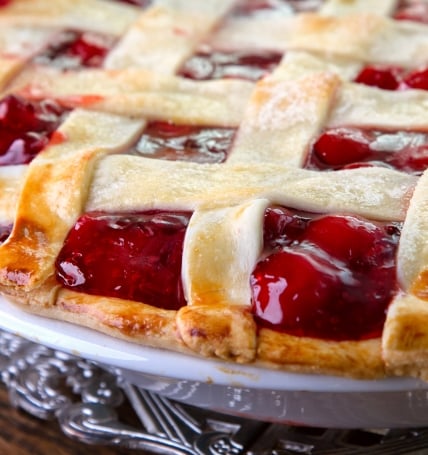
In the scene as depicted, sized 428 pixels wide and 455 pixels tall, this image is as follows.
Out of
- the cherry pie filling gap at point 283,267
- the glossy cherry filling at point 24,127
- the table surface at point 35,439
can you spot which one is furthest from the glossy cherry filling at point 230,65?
the table surface at point 35,439

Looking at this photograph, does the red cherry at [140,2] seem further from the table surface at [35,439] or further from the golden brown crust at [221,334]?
the golden brown crust at [221,334]

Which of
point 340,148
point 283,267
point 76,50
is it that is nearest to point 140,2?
point 76,50

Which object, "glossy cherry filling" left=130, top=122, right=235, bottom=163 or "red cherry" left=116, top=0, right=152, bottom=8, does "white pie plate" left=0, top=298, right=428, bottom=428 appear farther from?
"red cherry" left=116, top=0, right=152, bottom=8

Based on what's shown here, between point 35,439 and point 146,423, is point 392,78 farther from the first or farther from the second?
point 35,439

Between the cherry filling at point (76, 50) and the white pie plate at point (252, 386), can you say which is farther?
the cherry filling at point (76, 50)

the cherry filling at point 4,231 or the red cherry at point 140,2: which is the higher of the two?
the red cherry at point 140,2
